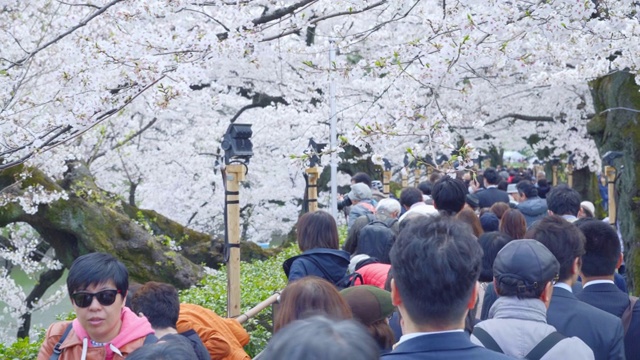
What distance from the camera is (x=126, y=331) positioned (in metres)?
3.32

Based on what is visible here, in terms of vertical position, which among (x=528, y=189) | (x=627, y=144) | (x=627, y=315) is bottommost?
(x=627, y=315)

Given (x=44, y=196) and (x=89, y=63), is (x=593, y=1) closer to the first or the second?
(x=89, y=63)

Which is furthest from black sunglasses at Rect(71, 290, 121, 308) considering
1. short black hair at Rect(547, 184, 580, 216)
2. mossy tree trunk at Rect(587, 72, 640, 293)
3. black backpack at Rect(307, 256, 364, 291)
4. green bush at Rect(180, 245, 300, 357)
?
mossy tree trunk at Rect(587, 72, 640, 293)

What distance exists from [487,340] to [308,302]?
0.75 metres

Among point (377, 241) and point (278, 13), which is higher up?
point (278, 13)

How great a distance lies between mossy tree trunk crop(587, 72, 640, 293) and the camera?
8062 mm

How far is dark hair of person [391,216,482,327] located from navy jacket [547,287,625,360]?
1.16m

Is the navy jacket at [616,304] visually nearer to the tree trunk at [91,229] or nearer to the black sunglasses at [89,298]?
the black sunglasses at [89,298]

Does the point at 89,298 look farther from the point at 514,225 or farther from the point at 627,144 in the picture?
the point at 627,144

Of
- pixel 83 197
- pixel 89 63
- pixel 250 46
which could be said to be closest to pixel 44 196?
pixel 83 197

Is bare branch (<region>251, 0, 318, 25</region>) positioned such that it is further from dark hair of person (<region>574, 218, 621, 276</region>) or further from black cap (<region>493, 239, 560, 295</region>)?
black cap (<region>493, 239, 560, 295</region>)

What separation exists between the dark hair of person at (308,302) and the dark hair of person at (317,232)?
197 cm

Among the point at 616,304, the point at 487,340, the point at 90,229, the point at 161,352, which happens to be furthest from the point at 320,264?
the point at 90,229

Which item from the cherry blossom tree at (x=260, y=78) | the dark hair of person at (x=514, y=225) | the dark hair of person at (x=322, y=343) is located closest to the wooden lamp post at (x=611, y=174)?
the cherry blossom tree at (x=260, y=78)
